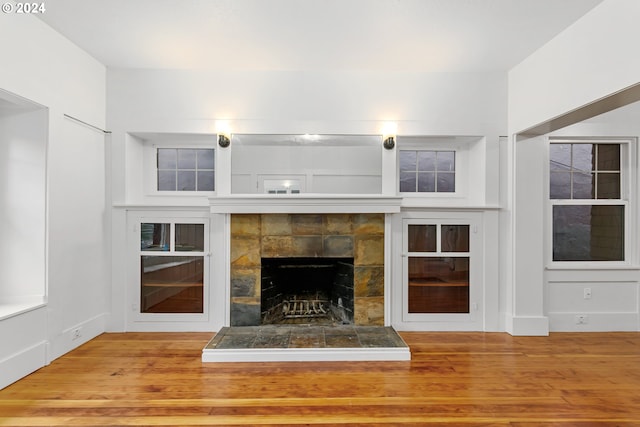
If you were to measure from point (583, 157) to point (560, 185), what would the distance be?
39 cm

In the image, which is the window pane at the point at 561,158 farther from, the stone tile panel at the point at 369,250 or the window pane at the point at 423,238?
the stone tile panel at the point at 369,250

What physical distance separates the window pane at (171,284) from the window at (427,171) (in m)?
2.33

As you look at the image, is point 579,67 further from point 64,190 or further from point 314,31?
point 64,190

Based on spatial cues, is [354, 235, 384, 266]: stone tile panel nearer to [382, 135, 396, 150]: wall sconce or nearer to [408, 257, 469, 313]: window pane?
[408, 257, 469, 313]: window pane

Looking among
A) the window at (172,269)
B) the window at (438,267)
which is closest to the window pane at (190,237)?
the window at (172,269)

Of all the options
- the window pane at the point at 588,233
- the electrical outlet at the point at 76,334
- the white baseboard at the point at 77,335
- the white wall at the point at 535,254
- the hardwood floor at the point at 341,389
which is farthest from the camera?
the window pane at the point at 588,233

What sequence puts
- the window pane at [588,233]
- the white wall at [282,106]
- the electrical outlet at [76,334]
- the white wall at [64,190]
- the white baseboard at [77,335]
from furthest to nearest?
the window pane at [588,233]
the white wall at [282,106]
the electrical outlet at [76,334]
the white baseboard at [77,335]
the white wall at [64,190]

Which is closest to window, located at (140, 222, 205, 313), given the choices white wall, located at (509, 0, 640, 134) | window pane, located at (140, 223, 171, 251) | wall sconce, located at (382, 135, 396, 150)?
window pane, located at (140, 223, 171, 251)

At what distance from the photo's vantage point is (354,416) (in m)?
2.15

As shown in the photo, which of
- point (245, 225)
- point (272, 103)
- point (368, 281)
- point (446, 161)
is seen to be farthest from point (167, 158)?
point (446, 161)

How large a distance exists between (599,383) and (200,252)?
11.5 ft

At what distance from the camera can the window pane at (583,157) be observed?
3848mm

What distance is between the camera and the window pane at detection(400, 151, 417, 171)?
3.89m

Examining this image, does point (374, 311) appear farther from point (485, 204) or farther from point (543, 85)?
point (543, 85)
